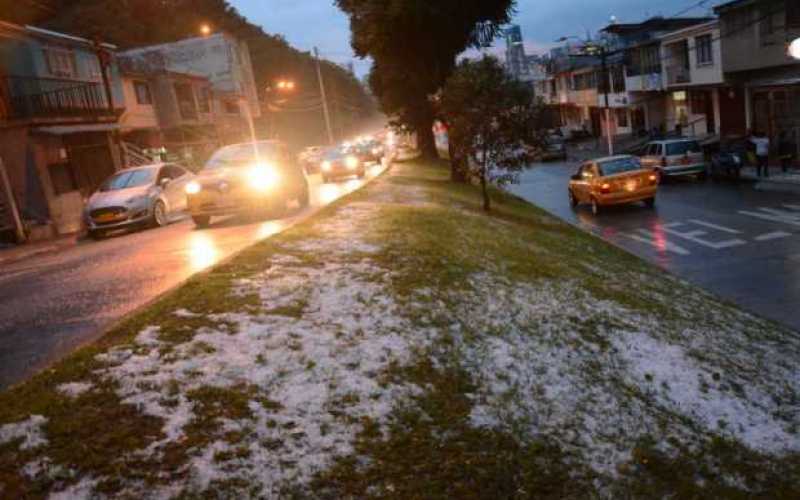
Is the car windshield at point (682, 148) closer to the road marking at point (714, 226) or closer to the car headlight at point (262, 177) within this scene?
the road marking at point (714, 226)

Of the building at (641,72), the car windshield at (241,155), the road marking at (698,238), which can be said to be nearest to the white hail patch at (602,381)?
the road marking at (698,238)

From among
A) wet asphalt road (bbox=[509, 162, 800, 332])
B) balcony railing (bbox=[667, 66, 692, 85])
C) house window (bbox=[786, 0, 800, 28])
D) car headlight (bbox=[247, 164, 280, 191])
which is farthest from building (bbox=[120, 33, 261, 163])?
house window (bbox=[786, 0, 800, 28])

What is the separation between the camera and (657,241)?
1570cm

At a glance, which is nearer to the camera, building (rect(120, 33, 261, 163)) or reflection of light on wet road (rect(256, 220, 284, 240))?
reflection of light on wet road (rect(256, 220, 284, 240))

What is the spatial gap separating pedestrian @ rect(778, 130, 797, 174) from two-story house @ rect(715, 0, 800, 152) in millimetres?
663

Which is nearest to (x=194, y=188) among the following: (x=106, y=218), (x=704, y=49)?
(x=106, y=218)

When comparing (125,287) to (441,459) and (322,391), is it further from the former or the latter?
(441,459)

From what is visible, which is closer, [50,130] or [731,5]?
[50,130]

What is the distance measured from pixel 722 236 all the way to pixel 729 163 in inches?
476

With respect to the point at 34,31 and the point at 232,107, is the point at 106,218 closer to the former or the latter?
the point at 34,31

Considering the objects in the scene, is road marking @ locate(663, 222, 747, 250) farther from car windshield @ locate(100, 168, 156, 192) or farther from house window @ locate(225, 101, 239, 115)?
house window @ locate(225, 101, 239, 115)

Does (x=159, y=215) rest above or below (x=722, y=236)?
above

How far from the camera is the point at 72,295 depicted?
8.57 metres

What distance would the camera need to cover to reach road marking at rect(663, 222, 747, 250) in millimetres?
14305
